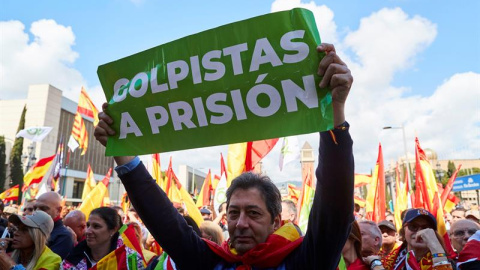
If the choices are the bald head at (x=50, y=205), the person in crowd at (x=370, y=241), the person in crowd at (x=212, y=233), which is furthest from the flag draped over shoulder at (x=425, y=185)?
the bald head at (x=50, y=205)

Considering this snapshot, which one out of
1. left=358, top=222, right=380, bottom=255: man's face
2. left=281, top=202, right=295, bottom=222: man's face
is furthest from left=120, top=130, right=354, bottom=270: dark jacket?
left=281, top=202, right=295, bottom=222: man's face

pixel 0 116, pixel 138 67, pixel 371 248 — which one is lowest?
pixel 371 248

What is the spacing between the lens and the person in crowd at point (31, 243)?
3717 millimetres

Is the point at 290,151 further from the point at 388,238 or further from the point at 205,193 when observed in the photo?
the point at 388,238

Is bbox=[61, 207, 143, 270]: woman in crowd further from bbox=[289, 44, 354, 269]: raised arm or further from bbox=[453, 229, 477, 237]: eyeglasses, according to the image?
bbox=[453, 229, 477, 237]: eyeglasses

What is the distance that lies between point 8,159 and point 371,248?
5343 centimetres

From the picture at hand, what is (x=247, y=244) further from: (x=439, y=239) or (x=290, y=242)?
(x=439, y=239)

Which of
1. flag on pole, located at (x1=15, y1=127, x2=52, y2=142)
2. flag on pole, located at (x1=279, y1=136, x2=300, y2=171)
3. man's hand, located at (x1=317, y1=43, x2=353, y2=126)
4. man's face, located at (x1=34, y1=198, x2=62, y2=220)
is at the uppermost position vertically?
flag on pole, located at (x1=15, y1=127, x2=52, y2=142)

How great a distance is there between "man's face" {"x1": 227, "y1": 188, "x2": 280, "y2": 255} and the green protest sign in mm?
315

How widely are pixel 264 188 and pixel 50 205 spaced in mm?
4046

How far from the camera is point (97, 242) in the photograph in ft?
13.1

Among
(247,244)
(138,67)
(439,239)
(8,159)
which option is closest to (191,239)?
(247,244)

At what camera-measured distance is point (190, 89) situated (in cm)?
210

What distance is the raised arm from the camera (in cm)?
165
